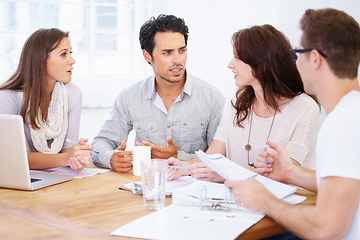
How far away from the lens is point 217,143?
251cm

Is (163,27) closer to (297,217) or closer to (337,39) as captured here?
(337,39)

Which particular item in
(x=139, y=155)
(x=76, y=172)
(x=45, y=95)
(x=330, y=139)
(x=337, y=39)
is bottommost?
(x=76, y=172)

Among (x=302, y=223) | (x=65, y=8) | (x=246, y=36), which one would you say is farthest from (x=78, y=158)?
(x=65, y=8)

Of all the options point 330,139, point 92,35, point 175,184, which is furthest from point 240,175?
point 92,35

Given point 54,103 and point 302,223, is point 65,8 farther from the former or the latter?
point 302,223

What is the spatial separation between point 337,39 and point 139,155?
1018 millimetres

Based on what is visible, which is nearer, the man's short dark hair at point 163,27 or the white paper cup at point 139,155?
the white paper cup at point 139,155

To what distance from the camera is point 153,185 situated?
1.68 meters

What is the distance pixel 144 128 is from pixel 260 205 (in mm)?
1412

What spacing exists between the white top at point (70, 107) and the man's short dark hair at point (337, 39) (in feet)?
5.41

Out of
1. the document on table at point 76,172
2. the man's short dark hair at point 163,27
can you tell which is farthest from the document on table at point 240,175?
the man's short dark hair at point 163,27

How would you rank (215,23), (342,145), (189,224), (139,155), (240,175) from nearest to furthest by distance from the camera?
1. (342,145)
2. (189,224)
3. (240,175)
4. (139,155)
5. (215,23)

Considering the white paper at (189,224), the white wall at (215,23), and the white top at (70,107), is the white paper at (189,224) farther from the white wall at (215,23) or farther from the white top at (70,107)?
the white wall at (215,23)

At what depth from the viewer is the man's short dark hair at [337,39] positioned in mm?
1510
